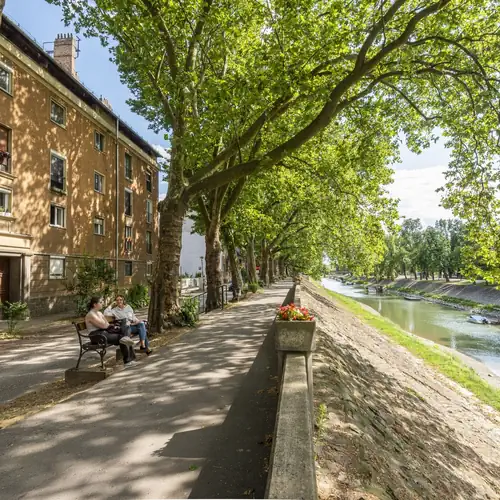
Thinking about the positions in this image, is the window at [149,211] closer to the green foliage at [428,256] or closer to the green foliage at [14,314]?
the green foliage at [14,314]

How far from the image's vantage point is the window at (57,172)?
2028 cm

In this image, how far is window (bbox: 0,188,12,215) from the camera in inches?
671

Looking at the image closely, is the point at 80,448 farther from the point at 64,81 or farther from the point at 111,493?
the point at 64,81

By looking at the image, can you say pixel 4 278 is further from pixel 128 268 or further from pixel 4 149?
pixel 128 268

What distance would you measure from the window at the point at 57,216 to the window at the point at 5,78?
5.64 metres

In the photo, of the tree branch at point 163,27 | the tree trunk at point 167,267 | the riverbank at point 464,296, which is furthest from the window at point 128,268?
the riverbank at point 464,296

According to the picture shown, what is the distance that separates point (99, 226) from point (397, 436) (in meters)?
22.6

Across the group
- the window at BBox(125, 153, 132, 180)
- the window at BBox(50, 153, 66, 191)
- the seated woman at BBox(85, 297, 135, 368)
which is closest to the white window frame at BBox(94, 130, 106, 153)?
the window at BBox(125, 153, 132, 180)

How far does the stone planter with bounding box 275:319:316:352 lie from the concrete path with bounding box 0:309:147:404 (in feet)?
15.5

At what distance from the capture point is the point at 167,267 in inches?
445

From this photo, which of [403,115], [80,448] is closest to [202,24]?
[403,115]

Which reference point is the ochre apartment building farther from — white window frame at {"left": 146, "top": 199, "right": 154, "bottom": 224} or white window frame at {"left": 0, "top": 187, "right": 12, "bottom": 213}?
white window frame at {"left": 146, "top": 199, "right": 154, "bottom": 224}

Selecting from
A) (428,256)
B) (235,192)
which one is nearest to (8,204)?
(235,192)

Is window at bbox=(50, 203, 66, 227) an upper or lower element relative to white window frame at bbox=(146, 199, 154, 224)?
lower
